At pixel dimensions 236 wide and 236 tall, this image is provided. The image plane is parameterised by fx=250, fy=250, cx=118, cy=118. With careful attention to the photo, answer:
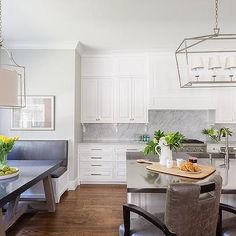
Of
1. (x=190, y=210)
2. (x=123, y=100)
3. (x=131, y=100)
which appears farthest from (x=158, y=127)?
(x=190, y=210)

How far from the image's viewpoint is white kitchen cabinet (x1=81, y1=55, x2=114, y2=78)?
5.18 metres

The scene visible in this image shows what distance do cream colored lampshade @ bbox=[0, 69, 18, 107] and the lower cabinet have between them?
108 inches

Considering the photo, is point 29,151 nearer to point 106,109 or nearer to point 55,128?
point 55,128

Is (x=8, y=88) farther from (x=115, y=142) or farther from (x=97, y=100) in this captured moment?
(x=115, y=142)

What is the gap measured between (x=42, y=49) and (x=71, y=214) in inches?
118

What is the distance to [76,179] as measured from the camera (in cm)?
482

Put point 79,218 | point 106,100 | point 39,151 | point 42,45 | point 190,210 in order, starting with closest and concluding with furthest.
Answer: point 190,210
point 79,218
point 39,151
point 42,45
point 106,100

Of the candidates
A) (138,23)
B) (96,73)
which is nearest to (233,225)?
(138,23)

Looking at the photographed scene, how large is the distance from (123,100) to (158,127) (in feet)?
3.27

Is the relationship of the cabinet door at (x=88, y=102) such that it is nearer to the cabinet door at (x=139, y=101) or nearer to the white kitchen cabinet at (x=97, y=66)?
the white kitchen cabinet at (x=97, y=66)

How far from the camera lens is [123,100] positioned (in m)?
5.14

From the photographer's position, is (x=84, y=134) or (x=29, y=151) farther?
(x=84, y=134)

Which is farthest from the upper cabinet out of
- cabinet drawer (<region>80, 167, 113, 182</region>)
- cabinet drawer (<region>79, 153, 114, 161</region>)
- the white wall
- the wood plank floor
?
the wood plank floor

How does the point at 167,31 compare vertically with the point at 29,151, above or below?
above
